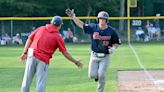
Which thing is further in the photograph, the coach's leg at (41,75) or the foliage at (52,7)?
the foliage at (52,7)

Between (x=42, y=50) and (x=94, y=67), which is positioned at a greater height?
(x=42, y=50)

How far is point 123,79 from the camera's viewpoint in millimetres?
18047

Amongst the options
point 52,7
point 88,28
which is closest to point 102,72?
point 88,28

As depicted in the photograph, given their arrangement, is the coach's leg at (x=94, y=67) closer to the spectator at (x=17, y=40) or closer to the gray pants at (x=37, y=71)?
the gray pants at (x=37, y=71)

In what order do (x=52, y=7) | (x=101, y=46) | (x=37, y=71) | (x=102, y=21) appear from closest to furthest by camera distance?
(x=37, y=71)
(x=102, y=21)
(x=101, y=46)
(x=52, y=7)

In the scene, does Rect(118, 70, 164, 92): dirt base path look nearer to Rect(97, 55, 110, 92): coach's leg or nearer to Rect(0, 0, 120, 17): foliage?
Rect(97, 55, 110, 92): coach's leg

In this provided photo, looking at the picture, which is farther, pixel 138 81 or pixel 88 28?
pixel 138 81

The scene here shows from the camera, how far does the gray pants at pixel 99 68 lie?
13.6m

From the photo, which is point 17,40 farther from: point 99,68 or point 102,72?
point 102,72

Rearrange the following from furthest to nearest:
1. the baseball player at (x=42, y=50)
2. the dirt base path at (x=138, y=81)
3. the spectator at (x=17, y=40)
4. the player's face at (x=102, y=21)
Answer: the spectator at (x=17, y=40), the dirt base path at (x=138, y=81), the player's face at (x=102, y=21), the baseball player at (x=42, y=50)

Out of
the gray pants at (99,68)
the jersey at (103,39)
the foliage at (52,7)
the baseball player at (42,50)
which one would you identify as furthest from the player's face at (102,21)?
the foliage at (52,7)

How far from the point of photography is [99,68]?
540 inches

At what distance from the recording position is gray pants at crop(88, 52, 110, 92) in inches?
534

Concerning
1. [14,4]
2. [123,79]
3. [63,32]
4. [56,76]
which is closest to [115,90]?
[123,79]
